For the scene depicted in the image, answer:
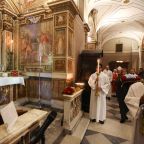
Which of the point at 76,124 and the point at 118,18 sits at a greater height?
the point at 118,18

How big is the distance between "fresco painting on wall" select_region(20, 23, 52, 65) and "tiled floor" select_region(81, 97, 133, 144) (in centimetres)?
347

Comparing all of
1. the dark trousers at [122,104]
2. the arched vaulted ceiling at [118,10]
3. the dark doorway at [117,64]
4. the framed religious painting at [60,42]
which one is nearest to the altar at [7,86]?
the framed religious painting at [60,42]

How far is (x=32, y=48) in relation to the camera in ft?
21.8

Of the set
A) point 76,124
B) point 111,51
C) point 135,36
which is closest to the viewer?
point 76,124

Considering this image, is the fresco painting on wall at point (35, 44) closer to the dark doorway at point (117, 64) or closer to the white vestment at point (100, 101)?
the white vestment at point (100, 101)

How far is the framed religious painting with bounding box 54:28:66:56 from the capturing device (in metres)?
5.60

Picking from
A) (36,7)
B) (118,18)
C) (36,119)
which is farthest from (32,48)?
(118,18)

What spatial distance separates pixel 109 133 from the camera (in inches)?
151

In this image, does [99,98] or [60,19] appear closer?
[99,98]

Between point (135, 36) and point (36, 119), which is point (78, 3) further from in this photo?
point (135, 36)

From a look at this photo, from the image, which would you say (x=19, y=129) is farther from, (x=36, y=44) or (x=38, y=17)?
(x=38, y=17)

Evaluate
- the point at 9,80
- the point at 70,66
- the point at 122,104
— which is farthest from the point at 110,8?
the point at 9,80

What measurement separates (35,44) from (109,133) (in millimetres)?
4781

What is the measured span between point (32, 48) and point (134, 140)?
5703mm
